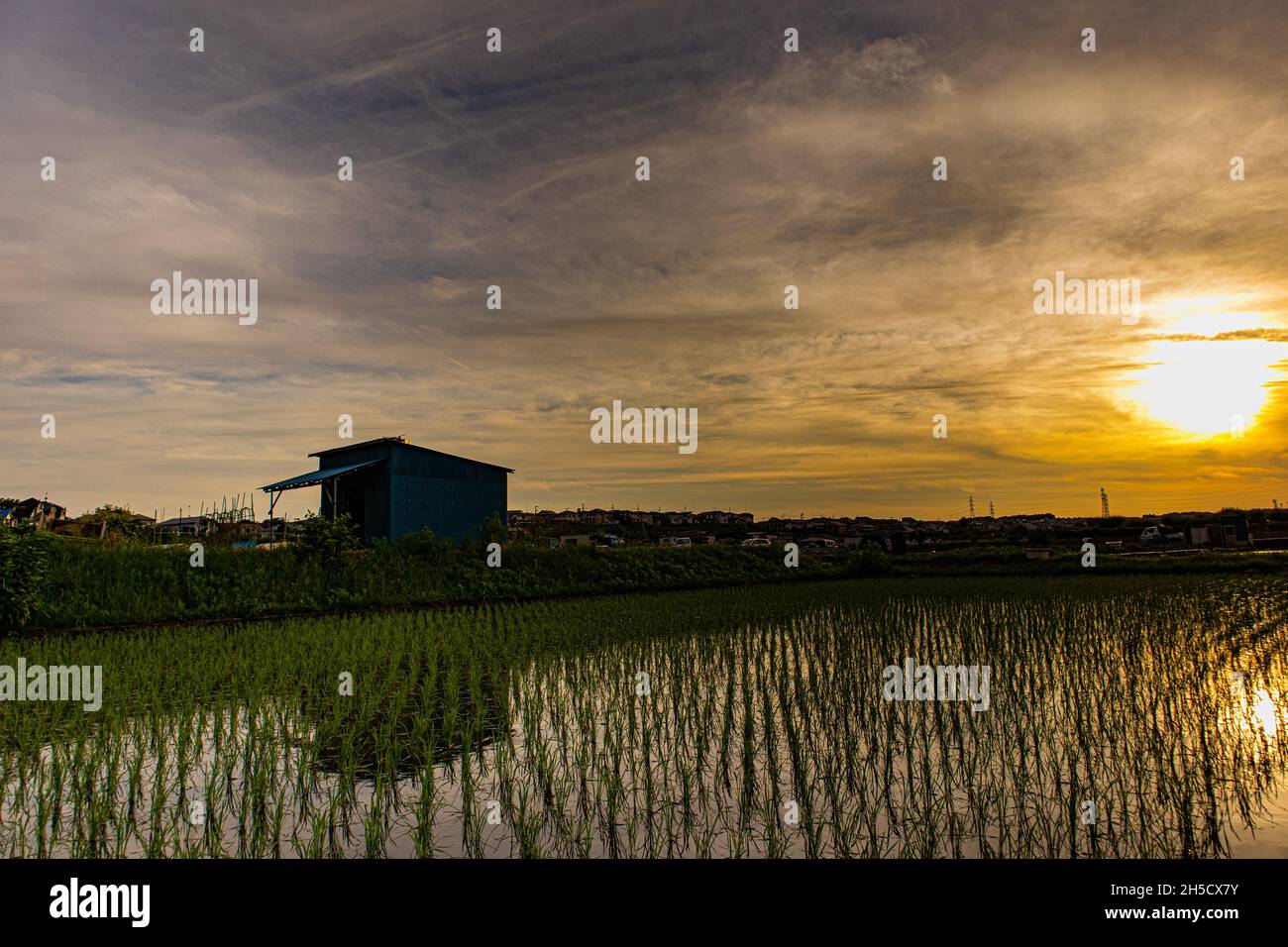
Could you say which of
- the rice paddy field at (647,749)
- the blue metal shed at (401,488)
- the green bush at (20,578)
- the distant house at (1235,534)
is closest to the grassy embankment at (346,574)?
the green bush at (20,578)

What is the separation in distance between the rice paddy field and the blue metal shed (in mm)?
12646

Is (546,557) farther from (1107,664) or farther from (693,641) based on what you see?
(1107,664)

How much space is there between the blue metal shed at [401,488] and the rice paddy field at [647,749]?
12646 millimetres

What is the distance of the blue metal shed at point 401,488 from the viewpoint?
25.0m

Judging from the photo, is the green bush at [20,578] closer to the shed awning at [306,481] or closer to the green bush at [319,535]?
the green bush at [319,535]

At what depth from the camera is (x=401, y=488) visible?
25297 millimetres

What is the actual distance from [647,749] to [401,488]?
68.3ft

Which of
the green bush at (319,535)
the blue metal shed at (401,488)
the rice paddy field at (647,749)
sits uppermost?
the blue metal shed at (401,488)

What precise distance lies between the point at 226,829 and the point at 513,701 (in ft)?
11.9

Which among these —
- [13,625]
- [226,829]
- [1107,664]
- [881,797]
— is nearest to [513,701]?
[226,829]

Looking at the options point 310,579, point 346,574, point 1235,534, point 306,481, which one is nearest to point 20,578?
point 310,579

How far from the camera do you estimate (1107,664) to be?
9766mm

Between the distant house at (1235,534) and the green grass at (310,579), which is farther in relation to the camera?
the distant house at (1235,534)
